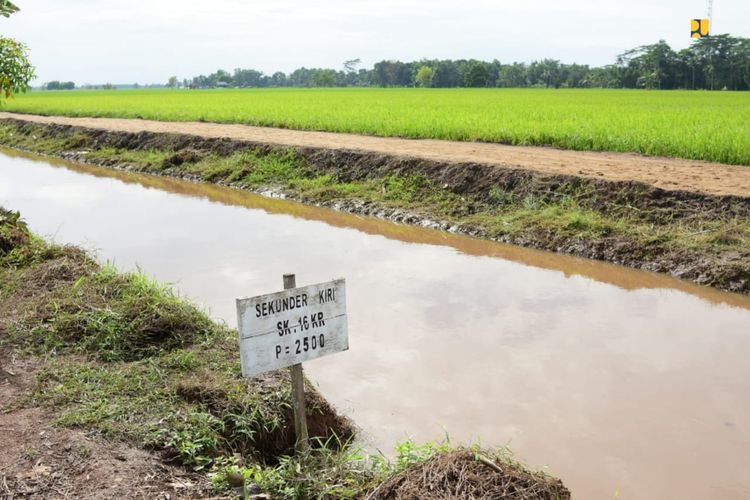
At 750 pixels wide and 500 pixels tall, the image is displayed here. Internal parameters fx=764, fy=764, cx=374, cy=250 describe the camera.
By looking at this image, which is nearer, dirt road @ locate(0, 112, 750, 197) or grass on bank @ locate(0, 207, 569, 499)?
grass on bank @ locate(0, 207, 569, 499)

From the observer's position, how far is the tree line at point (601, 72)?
6197cm

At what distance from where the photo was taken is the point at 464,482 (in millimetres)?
3113

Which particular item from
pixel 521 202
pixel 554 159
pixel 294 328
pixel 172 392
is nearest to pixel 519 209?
pixel 521 202

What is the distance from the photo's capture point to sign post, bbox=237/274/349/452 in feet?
10.7

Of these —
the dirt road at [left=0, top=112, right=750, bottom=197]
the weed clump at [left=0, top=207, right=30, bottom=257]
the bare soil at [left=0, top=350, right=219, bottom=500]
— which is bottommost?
the bare soil at [left=0, top=350, right=219, bottom=500]

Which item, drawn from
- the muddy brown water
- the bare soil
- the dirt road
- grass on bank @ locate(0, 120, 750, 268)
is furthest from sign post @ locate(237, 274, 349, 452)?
the dirt road

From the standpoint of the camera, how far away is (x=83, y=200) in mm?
13484

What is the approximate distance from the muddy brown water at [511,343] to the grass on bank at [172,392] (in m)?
0.52

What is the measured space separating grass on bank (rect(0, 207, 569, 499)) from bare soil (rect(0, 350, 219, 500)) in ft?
0.30

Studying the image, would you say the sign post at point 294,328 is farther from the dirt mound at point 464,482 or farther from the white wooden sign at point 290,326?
the dirt mound at point 464,482

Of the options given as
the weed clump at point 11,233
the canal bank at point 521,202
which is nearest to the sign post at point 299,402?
the weed clump at point 11,233

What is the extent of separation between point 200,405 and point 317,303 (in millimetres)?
1046

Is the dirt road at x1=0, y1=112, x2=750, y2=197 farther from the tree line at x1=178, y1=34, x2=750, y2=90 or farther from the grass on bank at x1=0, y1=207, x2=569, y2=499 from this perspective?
the tree line at x1=178, y1=34, x2=750, y2=90

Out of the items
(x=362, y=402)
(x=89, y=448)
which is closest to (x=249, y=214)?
(x=362, y=402)
